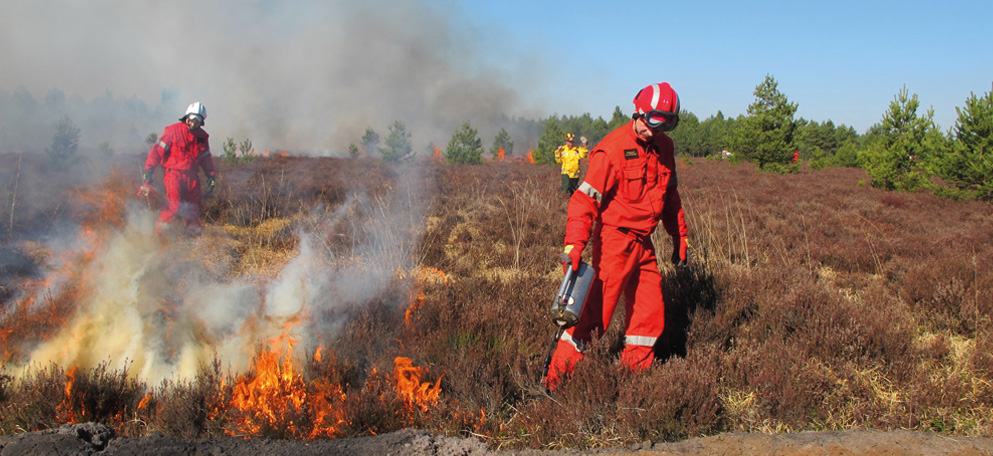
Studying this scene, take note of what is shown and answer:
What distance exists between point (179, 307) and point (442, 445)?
7.23 ft

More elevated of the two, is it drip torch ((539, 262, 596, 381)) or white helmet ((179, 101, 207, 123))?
white helmet ((179, 101, 207, 123))

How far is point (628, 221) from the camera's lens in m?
3.12

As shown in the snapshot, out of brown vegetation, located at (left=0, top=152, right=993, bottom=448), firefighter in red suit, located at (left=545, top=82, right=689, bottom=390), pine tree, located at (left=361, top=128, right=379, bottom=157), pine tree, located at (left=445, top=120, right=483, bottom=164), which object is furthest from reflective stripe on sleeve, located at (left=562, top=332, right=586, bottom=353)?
pine tree, located at (left=445, top=120, right=483, bottom=164)

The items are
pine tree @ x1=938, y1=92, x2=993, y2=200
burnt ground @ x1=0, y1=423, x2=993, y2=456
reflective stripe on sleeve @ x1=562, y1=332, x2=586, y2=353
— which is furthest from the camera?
pine tree @ x1=938, y1=92, x2=993, y2=200

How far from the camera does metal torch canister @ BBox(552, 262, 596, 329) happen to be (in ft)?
9.81

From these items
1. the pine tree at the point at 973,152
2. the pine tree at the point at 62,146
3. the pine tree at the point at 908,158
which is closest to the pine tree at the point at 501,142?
the pine tree at the point at 908,158

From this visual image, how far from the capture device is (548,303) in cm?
441

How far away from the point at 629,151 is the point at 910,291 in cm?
376

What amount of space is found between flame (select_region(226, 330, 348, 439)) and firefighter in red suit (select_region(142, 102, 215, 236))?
14.3 ft

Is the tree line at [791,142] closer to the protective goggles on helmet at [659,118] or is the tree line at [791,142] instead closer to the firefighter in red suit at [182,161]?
the firefighter in red suit at [182,161]

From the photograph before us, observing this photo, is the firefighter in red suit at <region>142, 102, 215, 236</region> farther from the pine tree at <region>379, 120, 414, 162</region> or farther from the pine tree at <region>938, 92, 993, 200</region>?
the pine tree at <region>938, 92, 993, 200</region>

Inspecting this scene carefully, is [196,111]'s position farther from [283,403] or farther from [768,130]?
[768,130]

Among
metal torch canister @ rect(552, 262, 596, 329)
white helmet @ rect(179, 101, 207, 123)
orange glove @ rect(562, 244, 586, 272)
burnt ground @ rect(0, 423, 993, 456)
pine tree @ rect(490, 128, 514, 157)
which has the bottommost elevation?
burnt ground @ rect(0, 423, 993, 456)

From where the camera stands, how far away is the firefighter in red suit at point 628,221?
3055 millimetres
